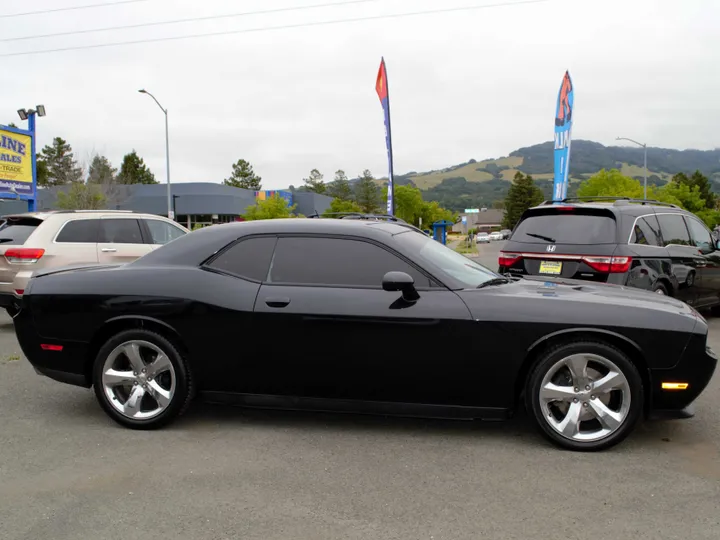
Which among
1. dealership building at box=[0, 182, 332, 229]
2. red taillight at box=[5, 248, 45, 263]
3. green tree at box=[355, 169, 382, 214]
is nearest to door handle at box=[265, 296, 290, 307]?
red taillight at box=[5, 248, 45, 263]

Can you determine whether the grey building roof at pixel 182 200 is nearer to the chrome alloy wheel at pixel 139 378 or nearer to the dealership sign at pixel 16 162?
the dealership sign at pixel 16 162

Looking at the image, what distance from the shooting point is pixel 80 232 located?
8523mm

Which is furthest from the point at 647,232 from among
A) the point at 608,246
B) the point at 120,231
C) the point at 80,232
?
the point at 80,232

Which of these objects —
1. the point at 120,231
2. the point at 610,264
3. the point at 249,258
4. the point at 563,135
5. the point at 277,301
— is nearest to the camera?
the point at 277,301

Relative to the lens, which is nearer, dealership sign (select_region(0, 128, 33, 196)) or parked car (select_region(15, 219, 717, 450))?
parked car (select_region(15, 219, 717, 450))

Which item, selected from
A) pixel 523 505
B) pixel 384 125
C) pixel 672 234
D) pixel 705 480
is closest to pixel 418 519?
pixel 523 505

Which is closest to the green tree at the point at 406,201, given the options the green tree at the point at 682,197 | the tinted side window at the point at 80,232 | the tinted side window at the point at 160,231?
the green tree at the point at 682,197

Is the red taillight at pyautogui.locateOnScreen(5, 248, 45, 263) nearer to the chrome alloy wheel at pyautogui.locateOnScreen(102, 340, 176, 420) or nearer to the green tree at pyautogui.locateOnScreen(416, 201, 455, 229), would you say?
the chrome alloy wheel at pyautogui.locateOnScreen(102, 340, 176, 420)

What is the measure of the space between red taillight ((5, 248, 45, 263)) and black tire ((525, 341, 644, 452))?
6.91 meters

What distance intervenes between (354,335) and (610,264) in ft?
12.6

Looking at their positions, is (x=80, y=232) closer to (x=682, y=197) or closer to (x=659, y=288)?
(x=659, y=288)

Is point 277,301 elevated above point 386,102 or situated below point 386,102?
below

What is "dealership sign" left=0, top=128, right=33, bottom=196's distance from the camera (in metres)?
21.6

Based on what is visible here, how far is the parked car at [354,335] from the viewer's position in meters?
3.71
